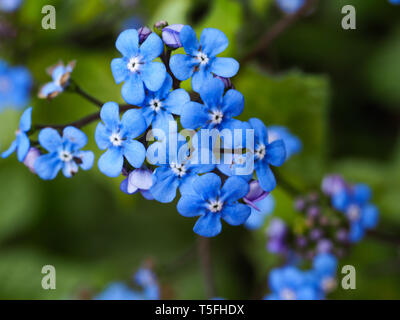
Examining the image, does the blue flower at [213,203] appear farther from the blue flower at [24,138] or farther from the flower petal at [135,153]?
the blue flower at [24,138]

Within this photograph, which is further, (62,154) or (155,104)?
Result: (62,154)

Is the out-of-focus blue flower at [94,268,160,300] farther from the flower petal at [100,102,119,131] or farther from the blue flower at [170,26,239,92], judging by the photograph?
the blue flower at [170,26,239,92]

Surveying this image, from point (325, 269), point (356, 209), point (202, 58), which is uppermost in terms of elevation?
point (202, 58)

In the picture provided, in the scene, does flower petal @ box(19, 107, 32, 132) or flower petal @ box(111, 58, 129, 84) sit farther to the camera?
flower petal @ box(19, 107, 32, 132)

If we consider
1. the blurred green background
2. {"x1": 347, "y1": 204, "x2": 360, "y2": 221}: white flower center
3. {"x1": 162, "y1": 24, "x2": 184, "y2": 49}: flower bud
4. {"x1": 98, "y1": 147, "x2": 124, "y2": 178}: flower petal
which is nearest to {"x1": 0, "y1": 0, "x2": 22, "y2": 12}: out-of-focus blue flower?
the blurred green background

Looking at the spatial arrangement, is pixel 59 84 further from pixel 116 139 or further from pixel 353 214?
pixel 353 214

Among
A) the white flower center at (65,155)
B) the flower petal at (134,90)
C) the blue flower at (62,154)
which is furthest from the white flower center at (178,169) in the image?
the white flower center at (65,155)

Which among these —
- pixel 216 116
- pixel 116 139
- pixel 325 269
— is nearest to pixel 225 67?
pixel 216 116
